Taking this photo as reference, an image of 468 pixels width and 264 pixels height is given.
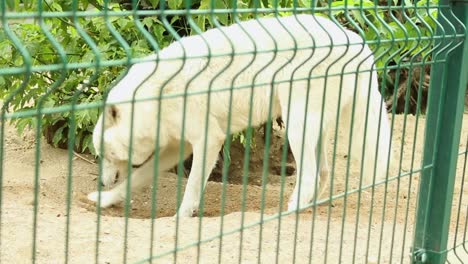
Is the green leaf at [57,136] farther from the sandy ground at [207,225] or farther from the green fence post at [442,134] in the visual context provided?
the green fence post at [442,134]

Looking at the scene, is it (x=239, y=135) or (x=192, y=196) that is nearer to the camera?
(x=192, y=196)

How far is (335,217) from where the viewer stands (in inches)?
218

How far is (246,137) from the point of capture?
148 inches

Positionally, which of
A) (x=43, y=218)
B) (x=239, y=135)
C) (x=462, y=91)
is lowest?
(x=43, y=218)

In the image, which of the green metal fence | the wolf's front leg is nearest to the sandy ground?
the green metal fence

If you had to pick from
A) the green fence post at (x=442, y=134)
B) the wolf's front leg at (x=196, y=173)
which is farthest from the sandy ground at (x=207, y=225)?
the wolf's front leg at (x=196, y=173)

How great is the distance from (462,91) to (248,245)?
1.38 m

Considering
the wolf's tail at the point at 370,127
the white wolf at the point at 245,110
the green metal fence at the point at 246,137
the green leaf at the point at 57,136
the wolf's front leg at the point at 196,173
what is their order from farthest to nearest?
the green leaf at the point at 57,136 < the wolf's front leg at the point at 196,173 < the wolf's tail at the point at 370,127 < the white wolf at the point at 245,110 < the green metal fence at the point at 246,137

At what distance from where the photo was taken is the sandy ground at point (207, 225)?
12.5 feet

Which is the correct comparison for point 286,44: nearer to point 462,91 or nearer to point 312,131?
point 312,131

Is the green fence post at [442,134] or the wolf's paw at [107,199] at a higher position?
the green fence post at [442,134]

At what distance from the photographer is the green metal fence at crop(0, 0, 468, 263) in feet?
12.3

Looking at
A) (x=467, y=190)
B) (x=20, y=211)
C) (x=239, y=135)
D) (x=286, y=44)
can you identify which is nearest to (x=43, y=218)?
(x=20, y=211)

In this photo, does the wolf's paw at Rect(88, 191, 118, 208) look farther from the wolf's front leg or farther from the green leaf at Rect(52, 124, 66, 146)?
the green leaf at Rect(52, 124, 66, 146)
